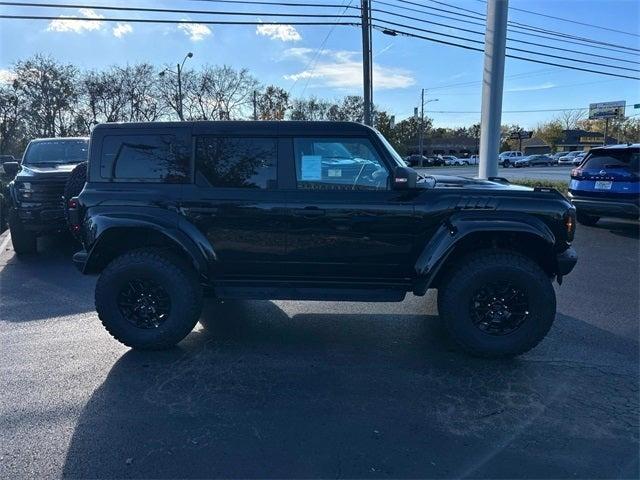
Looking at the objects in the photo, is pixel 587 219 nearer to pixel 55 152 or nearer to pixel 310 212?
pixel 310 212

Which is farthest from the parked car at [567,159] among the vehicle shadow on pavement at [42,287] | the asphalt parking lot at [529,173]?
the vehicle shadow on pavement at [42,287]

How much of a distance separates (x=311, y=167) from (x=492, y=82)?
8.61 m

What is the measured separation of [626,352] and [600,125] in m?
101

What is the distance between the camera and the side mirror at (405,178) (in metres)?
3.87

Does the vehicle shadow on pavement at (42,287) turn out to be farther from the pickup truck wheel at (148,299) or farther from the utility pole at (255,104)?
the utility pole at (255,104)

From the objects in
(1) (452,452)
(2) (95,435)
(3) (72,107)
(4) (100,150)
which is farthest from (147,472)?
(3) (72,107)

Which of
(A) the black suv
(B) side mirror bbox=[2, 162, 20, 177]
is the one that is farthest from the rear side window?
(B) side mirror bbox=[2, 162, 20, 177]

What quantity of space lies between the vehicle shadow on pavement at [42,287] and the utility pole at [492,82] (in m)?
9.03

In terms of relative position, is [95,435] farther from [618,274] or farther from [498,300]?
[618,274]

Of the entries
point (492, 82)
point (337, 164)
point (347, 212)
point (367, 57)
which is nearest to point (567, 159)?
point (367, 57)

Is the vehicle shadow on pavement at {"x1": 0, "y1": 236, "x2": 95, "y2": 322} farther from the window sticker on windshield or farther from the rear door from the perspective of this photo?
the window sticker on windshield

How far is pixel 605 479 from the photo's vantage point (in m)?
2.60

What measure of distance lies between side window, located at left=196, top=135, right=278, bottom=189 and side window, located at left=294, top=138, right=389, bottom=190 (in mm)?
256

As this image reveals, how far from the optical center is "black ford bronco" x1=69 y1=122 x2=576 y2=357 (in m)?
4.02
